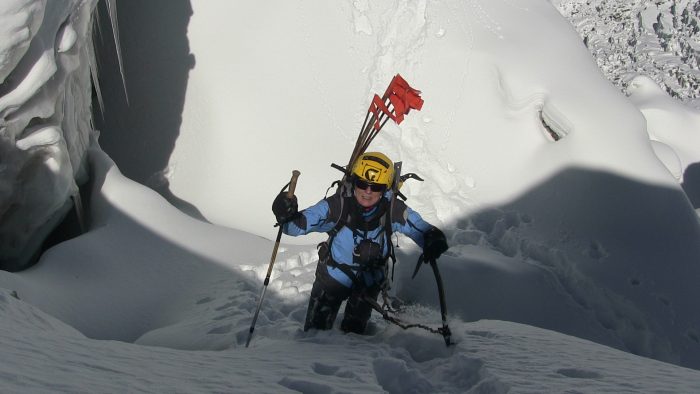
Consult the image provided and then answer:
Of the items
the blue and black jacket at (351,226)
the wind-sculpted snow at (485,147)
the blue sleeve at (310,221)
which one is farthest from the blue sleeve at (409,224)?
the wind-sculpted snow at (485,147)

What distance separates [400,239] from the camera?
683 cm

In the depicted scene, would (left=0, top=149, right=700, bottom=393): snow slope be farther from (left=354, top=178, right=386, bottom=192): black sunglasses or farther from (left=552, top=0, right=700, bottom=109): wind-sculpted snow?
(left=552, top=0, right=700, bottom=109): wind-sculpted snow

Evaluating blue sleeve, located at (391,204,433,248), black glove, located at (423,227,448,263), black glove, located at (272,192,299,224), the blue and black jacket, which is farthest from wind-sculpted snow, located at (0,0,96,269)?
black glove, located at (423,227,448,263)

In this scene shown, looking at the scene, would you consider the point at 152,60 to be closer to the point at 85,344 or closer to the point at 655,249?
the point at 85,344

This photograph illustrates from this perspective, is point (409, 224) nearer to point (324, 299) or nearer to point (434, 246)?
point (434, 246)

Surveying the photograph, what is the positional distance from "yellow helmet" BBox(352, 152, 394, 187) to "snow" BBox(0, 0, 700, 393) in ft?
3.34

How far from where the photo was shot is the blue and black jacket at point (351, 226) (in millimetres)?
3557

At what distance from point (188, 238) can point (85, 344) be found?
3779 millimetres

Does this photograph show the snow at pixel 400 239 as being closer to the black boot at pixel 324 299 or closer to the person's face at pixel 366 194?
the black boot at pixel 324 299

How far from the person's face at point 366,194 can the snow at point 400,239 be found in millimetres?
882

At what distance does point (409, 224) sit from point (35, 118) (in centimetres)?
409

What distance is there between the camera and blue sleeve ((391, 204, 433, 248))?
3.61 m

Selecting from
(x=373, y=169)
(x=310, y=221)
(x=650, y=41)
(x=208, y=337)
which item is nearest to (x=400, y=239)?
(x=208, y=337)

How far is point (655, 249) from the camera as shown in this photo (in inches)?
263
